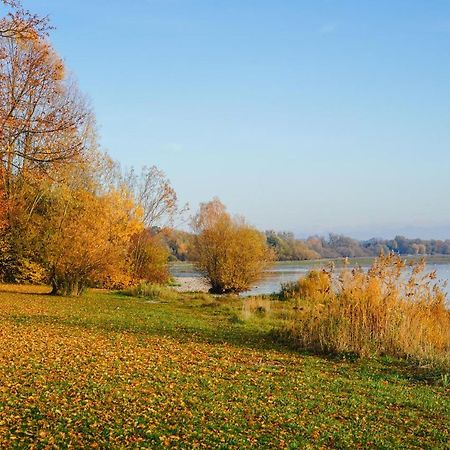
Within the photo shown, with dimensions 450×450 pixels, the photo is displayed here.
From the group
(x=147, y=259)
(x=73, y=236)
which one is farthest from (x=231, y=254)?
(x=73, y=236)

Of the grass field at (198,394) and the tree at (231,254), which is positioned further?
the tree at (231,254)

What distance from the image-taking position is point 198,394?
698 centimetres

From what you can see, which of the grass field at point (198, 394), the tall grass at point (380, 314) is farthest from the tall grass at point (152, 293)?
the tall grass at point (380, 314)

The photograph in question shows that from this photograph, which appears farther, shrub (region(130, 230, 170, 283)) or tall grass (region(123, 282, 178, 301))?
shrub (region(130, 230, 170, 283))

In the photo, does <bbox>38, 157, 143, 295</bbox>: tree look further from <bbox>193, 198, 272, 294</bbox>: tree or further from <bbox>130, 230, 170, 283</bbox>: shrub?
<bbox>193, 198, 272, 294</bbox>: tree

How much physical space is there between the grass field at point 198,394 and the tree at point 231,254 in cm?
2353

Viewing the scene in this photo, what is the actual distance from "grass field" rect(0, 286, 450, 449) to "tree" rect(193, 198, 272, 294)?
23526 millimetres

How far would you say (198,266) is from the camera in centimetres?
3744

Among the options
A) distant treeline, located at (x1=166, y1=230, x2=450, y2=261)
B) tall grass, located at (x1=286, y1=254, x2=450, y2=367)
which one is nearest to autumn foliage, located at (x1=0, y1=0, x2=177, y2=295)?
tall grass, located at (x1=286, y1=254, x2=450, y2=367)

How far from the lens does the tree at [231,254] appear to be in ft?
118

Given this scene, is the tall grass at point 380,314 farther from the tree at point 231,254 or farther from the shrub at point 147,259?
the shrub at point 147,259

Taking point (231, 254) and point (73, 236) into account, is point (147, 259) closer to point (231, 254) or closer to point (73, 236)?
point (231, 254)

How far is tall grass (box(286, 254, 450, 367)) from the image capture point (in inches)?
427

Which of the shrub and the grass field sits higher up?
the shrub
